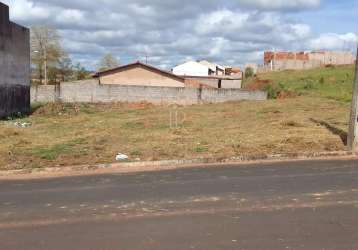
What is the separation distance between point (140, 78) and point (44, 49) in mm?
17042

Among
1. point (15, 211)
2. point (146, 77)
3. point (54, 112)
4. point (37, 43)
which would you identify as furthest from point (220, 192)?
point (37, 43)

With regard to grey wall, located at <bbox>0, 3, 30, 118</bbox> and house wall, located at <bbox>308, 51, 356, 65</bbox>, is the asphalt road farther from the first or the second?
house wall, located at <bbox>308, 51, 356, 65</bbox>

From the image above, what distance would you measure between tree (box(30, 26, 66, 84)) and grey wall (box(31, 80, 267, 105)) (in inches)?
859

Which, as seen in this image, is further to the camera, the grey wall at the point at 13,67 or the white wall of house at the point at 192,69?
the white wall of house at the point at 192,69

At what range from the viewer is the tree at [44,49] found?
65.2m

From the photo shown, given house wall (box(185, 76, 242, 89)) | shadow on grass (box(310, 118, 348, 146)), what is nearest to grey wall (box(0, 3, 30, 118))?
shadow on grass (box(310, 118, 348, 146))

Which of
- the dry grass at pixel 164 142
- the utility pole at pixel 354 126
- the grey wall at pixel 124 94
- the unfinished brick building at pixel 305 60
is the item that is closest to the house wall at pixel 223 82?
the grey wall at pixel 124 94

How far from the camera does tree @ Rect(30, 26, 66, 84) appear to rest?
214ft

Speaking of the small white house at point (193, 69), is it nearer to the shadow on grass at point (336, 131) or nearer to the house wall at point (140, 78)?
the house wall at point (140, 78)

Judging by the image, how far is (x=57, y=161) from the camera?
12.2m

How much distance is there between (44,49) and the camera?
6625 centimetres

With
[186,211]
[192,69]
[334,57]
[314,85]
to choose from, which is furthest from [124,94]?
[334,57]

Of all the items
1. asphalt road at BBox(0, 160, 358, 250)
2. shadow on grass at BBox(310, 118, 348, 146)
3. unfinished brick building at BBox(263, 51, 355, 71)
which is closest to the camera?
asphalt road at BBox(0, 160, 358, 250)

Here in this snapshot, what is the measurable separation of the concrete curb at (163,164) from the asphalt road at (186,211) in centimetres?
98
